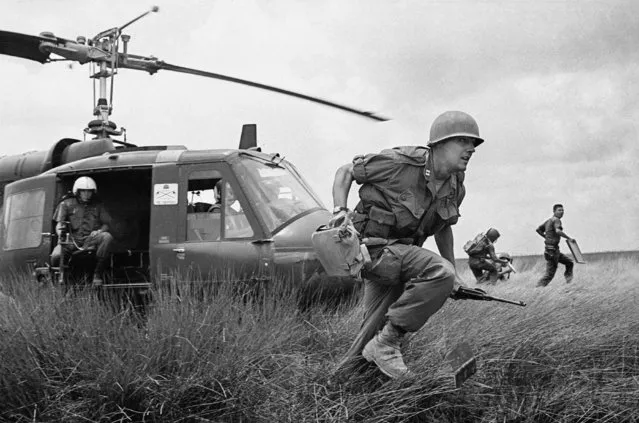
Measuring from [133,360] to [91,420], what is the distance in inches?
14.6

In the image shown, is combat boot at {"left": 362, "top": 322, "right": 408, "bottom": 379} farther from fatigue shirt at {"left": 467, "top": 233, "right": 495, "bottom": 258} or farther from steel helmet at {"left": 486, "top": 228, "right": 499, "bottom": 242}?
steel helmet at {"left": 486, "top": 228, "right": 499, "bottom": 242}

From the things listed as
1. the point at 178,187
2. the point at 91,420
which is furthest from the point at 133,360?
the point at 178,187

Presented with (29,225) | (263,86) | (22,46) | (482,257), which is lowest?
(482,257)

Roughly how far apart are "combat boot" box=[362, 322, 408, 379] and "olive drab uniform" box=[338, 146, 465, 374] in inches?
3.2

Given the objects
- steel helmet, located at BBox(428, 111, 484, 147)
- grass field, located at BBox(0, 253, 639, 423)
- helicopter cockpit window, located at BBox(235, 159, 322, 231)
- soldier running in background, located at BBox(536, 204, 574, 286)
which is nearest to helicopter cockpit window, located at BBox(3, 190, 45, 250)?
helicopter cockpit window, located at BBox(235, 159, 322, 231)

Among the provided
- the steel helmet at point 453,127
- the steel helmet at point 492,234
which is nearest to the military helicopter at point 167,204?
the steel helmet at point 453,127

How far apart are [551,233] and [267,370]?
1154cm

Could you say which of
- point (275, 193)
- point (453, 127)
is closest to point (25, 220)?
point (275, 193)

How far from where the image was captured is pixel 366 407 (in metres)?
4.37

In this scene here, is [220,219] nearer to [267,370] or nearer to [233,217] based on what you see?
[233,217]

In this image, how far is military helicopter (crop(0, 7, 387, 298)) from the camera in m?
7.39

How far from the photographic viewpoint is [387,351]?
4719mm

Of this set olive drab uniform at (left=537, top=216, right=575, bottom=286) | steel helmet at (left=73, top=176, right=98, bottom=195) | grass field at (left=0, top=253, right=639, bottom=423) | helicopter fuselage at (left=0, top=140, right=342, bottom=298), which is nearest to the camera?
grass field at (left=0, top=253, right=639, bottom=423)

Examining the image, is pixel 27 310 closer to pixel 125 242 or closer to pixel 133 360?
pixel 133 360
